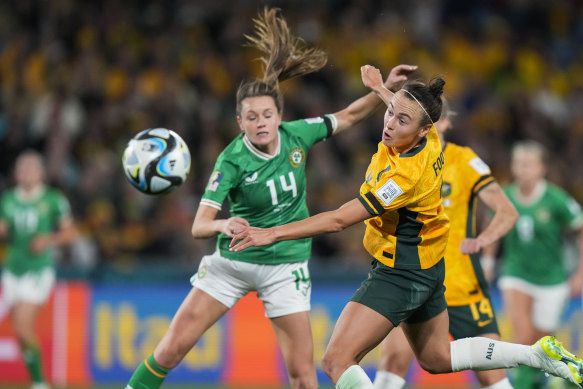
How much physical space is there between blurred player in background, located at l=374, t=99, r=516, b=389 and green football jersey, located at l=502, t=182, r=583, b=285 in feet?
8.18

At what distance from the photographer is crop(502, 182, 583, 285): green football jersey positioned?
8453 mm

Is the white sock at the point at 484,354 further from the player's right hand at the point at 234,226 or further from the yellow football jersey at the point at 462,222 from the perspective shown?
the player's right hand at the point at 234,226

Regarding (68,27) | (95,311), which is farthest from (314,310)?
(68,27)

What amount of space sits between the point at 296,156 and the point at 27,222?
4713 millimetres

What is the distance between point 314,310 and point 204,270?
435 centimetres

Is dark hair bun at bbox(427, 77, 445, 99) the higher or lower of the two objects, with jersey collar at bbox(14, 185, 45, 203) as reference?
higher

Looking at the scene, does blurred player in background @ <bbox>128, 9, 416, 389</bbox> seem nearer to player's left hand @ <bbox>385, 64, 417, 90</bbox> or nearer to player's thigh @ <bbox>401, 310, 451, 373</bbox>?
player's left hand @ <bbox>385, 64, 417, 90</bbox>

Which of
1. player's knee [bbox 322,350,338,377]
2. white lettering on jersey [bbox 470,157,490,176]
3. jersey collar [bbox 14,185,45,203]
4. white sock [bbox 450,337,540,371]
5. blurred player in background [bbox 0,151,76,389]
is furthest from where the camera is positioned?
jersey collar [bbox 14,185,45,203]

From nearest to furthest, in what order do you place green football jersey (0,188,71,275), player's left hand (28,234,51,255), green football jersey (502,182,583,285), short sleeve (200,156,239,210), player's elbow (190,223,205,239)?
player's elbow (190,223,205,239) → short sleeve (200,156,239,210) → green football jersey (502,182,583,285) → player's left hand (28,234,51,255) → green football jersey (0,188,71,275)

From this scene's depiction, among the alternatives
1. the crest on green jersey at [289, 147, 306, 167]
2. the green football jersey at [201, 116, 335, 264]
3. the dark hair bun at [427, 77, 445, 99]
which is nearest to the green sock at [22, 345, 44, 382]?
the green football jersey at [201, 116, 335, 264]

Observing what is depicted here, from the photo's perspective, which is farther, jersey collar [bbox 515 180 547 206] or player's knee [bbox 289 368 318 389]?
jersey collar [bbox 515 180 547 206]

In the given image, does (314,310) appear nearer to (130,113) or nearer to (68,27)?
(130,113)

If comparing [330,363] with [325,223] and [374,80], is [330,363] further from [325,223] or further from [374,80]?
[374,80]

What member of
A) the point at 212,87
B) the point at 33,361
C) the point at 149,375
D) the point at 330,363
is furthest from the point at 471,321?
the point at 212,87
